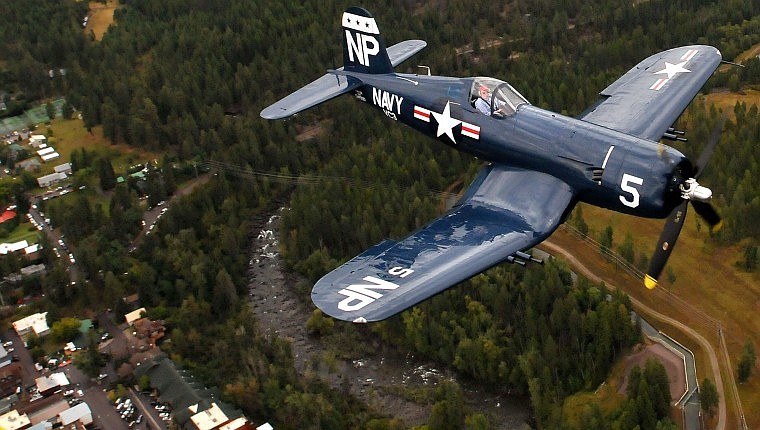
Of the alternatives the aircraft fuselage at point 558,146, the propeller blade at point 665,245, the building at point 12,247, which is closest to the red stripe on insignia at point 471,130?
the aircraft fuselage at point 558,146

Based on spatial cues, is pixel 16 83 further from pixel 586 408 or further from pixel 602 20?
pixel 586 408

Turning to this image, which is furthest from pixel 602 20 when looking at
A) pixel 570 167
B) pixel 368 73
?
pixel 570 167

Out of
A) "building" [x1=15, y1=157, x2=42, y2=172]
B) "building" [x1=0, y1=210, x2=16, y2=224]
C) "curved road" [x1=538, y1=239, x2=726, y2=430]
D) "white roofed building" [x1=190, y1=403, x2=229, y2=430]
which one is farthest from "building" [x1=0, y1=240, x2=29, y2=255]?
"curved road" [x1=538, y1=239, x2=726, y2=430]

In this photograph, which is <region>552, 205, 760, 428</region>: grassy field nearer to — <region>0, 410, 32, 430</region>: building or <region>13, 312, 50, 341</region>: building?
<region>0, 410, 32, 430</region>: building

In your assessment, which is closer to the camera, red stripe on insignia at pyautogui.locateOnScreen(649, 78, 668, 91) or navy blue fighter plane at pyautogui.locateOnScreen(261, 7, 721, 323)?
navy blue fighter plane at pyautogui.locateOnScreen(261, 7, 721, 323)

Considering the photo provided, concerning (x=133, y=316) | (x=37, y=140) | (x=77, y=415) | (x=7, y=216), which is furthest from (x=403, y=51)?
(x=37, y=140)

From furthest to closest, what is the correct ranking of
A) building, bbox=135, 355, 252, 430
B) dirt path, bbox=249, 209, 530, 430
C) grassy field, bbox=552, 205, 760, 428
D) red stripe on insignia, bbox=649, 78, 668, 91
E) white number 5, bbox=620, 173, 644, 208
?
dirt path, bbox=249, 209, 530, 430
building, bbox=135, 355, 252, 430
grassy field, bbox=552, 205, 760, 428
red stripe on insignia, bbox=649, 78, 668, 91
white number 5, bbox=620, 173, 644, 208

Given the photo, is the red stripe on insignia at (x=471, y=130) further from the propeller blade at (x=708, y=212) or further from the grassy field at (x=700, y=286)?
the grassy field at (x=700, y=286)
